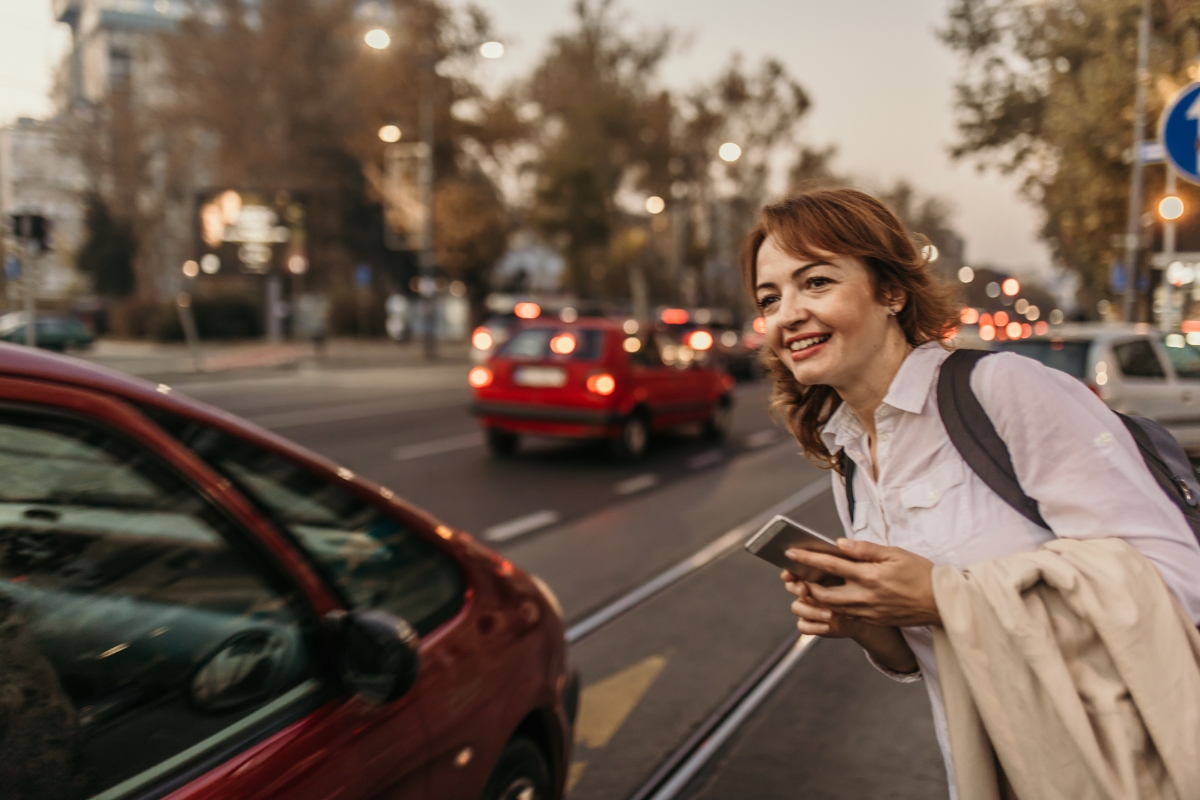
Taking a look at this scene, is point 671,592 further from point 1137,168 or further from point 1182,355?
point 1137,168

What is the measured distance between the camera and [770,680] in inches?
168

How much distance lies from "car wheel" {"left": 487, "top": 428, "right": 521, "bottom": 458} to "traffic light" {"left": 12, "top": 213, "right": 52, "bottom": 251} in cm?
497

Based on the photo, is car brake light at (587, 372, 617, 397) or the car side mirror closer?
the car side mirror

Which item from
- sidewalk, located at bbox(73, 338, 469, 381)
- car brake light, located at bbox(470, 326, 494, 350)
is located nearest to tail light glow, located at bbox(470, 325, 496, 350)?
car brake light, located at bbox(470, 326, 494, 350)

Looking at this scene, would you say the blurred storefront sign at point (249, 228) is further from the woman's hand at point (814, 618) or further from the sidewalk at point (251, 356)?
the woman's hand at point (814, 618)

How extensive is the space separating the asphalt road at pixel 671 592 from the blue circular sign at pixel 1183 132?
3253 mm

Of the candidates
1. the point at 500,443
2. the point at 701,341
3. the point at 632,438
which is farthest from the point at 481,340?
the point at 632,438

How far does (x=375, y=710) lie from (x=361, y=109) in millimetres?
43379

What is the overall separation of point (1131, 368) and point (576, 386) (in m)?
5.37

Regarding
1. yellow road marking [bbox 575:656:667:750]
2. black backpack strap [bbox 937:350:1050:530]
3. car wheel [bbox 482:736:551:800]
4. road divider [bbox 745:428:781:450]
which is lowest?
road divider [bbox 745:428:781:450]

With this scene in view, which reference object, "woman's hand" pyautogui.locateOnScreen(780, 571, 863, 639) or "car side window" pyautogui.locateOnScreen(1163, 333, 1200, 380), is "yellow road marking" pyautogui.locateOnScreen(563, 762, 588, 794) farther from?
"car side window" pyautogui.locateOnScreen(1163, 333, 1200, 380)

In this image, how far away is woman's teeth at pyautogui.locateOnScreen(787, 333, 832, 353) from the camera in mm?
1588

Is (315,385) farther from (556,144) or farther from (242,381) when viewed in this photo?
(556,144)

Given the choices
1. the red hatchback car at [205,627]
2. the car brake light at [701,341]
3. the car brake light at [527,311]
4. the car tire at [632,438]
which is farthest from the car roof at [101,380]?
the car brake light at [527,311]
